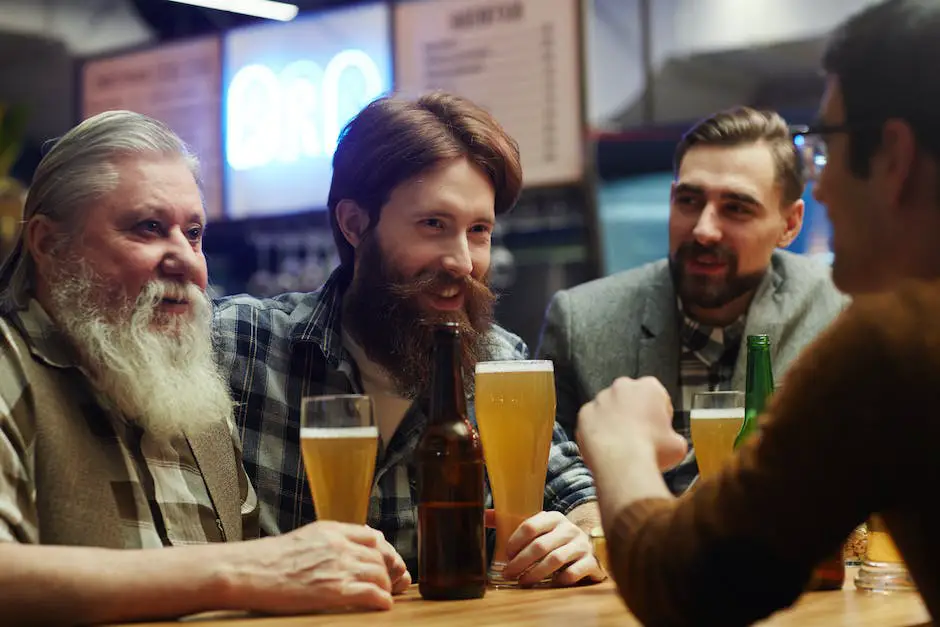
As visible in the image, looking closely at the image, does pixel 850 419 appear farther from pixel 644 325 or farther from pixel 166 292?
pixel 644 325

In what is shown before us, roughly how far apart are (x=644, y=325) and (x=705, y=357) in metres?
0.19

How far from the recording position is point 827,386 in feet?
3.38

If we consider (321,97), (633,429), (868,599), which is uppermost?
(321,97)

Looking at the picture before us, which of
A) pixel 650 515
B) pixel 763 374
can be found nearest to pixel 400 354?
pixel 763 374

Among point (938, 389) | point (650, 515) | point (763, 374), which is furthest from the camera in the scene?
point (763, 374)

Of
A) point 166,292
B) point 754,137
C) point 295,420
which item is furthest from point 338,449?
point 754,137

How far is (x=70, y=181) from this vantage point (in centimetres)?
173

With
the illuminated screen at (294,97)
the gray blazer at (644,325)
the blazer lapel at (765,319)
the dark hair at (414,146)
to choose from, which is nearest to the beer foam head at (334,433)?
the dark hair at (414,146)

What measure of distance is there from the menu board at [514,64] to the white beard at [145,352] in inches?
110

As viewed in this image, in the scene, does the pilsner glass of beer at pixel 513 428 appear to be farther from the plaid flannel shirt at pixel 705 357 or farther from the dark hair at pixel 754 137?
the dark hair at pixel 754 137

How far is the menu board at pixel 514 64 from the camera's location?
14.5 ft

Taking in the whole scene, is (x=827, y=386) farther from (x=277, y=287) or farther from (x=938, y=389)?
(x=277, y=287)

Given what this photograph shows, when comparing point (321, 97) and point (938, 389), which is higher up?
point (321, 97)

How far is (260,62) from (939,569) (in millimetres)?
4568
